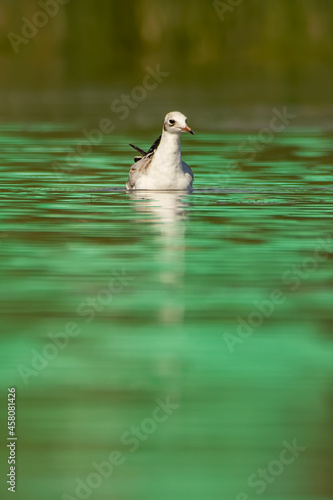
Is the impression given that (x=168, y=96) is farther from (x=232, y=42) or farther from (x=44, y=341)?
(x=232, y=42)

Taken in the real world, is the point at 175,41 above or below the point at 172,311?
above

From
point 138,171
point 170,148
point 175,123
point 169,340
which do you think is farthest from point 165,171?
point 169,340

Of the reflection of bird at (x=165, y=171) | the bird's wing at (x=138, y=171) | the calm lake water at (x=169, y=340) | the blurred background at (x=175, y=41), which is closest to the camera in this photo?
the calm lake water at (x=169, y=340)

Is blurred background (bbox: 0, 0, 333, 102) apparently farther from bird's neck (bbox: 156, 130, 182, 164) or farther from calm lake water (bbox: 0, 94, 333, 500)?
calm lake water (bbox: 0, 94, 333, 500)

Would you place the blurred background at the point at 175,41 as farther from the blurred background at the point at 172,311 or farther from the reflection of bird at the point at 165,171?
the reflection of bird at the point at 165,171

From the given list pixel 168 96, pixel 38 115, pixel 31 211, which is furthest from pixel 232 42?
pixel 31 211

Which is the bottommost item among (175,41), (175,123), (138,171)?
(138,171)

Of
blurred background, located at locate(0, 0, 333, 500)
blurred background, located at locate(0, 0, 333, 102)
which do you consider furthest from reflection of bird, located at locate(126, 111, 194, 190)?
blurred background, located at locate(0, 0, 333, 102)

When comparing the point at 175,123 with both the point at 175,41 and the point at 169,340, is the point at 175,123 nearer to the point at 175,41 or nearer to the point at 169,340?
the point at 169,340

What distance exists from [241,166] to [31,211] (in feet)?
25.6

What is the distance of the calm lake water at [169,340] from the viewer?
338 inches

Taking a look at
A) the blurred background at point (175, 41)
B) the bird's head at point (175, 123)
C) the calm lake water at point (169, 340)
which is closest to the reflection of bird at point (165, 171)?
the bird's head at point (175, 123)

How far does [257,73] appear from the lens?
264ft

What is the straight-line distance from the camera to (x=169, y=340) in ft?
38.2
